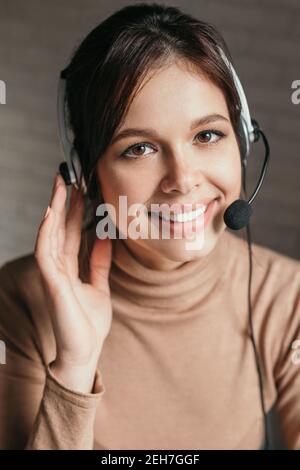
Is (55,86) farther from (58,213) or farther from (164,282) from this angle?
(164,282)

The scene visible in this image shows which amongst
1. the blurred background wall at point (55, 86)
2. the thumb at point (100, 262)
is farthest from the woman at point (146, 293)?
the blurred background wall at point (55, 86)

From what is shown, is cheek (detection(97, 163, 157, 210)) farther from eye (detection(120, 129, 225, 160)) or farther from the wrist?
the wrist

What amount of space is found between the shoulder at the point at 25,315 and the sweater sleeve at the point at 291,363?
1.57 feet

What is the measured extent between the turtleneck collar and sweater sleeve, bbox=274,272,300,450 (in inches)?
6.0

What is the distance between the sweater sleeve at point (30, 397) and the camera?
3.41 ft

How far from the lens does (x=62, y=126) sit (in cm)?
102

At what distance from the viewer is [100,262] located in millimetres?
1158

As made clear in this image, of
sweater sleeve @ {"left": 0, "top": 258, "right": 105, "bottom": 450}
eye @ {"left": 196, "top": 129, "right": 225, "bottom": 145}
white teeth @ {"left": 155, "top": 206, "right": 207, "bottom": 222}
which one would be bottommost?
sweater sleeve @ {"left": 0, "top": 258, "right": 105, "bottom": 450}

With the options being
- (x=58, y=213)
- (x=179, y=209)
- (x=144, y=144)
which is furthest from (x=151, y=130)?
(x=58, y=213)

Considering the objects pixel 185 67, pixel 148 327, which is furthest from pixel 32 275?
pixel 185 67

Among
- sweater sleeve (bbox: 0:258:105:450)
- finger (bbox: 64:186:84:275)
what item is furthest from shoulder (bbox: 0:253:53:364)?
finger (bbox: 64:186:84:275)

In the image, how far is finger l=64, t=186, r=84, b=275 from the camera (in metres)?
1.12

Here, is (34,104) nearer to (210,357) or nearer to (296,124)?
(296,124)

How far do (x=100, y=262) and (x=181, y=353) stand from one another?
0.25 m
